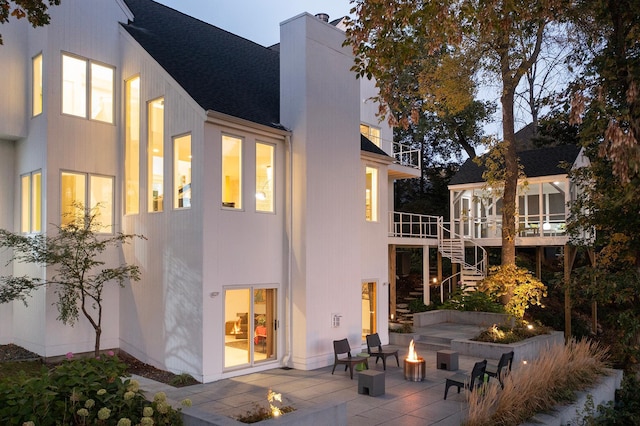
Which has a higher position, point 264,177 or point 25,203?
point 264,177

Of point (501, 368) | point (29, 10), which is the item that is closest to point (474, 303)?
point (501, 368)

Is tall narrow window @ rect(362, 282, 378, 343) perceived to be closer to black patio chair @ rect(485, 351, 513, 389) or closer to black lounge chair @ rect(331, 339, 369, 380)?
black lounge chair @ rect(331, 339, 369, 380)

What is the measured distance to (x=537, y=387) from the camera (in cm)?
835

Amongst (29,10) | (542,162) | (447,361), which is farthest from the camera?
(542,162)

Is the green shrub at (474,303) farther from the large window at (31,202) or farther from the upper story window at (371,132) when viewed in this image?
the large window at (31,202)

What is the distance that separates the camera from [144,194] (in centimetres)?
1223

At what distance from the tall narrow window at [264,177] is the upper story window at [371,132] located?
298 inches

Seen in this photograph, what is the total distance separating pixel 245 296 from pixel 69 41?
733cm

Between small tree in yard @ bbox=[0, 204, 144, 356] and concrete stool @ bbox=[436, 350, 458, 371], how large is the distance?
23.1 ft

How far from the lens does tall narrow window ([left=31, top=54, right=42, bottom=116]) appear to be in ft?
40.9

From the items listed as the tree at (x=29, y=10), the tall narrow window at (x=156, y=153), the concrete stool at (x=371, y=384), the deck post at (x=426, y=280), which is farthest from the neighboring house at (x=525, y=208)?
the tree at (x=29, y=10)

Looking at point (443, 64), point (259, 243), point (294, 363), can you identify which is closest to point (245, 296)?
point (259, 243)

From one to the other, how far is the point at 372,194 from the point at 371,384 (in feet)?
22.9

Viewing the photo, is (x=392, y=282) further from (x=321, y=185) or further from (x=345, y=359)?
(x=345, y=359)
